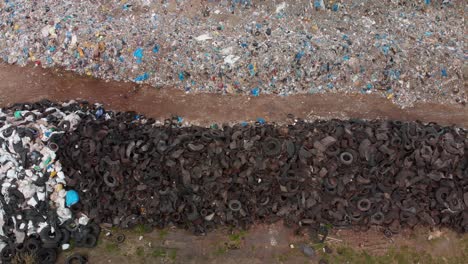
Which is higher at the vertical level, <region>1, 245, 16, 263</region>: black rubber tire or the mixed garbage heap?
the mixed garbage heap

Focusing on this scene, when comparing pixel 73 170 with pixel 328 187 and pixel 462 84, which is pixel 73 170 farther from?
pixel 462 84

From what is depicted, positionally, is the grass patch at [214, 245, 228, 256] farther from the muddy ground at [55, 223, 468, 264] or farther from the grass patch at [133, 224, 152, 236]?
the grass patch at [133, 224, 152, 236]

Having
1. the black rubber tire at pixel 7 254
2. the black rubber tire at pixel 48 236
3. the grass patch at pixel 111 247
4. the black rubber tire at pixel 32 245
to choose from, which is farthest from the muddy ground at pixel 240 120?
the black rubber tire at pixel 7 254

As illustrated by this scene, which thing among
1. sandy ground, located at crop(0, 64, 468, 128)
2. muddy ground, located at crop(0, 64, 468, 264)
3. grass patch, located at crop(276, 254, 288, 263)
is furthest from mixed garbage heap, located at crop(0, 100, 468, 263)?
sandy ground, located at crop(0, 64, 468, 128)

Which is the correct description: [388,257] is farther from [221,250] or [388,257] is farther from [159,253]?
[159,253]

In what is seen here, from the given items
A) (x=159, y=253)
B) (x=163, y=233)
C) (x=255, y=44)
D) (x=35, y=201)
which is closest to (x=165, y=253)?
(x=159, y=253)

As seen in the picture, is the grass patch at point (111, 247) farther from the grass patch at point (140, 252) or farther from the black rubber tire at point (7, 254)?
the black rubber tire at point (7, 254)
